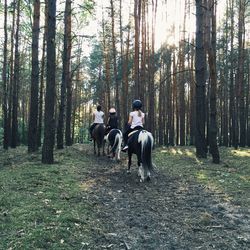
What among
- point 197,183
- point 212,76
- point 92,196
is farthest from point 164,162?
point 92,196

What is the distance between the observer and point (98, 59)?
47.8 m

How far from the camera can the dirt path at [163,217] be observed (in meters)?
5.73

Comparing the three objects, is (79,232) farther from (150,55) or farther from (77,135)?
(77,135)

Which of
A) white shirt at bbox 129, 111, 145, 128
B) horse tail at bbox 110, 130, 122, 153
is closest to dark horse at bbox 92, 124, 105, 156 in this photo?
horse tail at bbox 110, 130, 122, 153

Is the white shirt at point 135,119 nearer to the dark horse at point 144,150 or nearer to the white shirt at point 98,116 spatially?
the dark horse at point 144,150

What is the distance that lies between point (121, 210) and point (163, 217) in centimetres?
85

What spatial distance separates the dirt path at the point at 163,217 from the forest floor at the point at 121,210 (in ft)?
0.05

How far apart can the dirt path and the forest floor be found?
0.01 metres

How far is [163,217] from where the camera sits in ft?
23.1

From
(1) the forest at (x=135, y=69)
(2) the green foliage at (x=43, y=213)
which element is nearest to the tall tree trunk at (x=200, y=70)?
(1) the forest at (x=135, y=69)

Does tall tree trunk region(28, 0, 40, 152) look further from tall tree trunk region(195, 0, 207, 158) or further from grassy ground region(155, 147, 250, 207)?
tall tree trunk region(195, 0, 207, 158)

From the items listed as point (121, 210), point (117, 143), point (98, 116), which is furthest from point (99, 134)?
point (121, 210)

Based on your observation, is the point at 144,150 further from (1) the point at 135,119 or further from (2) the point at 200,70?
(2) the point at 200,70

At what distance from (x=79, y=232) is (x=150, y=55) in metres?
27.4
